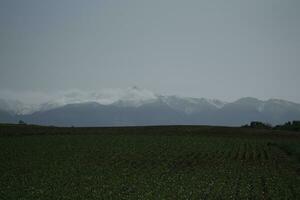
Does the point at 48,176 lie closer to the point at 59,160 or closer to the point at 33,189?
the point at 33,189

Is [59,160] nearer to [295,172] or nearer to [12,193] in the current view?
[12,193]

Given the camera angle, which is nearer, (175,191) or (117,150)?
(175,191)

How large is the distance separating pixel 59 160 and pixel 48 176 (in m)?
10.9

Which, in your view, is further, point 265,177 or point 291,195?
point 265,177

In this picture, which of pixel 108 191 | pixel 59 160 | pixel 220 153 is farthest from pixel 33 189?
pixel 220 153

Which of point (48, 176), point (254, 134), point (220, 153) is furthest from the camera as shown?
point (254, 134)

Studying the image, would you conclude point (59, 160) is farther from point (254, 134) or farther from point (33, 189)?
point (254, 134)

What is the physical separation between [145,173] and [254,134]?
225 ft

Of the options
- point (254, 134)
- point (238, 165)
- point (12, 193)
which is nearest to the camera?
point (12, 193)

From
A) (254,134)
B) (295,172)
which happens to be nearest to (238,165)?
(295,172)

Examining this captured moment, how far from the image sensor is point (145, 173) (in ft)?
116

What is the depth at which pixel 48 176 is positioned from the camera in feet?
107

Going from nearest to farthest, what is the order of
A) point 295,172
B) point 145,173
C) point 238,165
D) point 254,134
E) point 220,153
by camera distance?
point 145,173 → point 295,172 → point 238,165 → point 220,153 → point 254,134

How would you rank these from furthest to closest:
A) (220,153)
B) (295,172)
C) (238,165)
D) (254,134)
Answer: (254,134)
(220,153)
(238,165)
(295,172)
